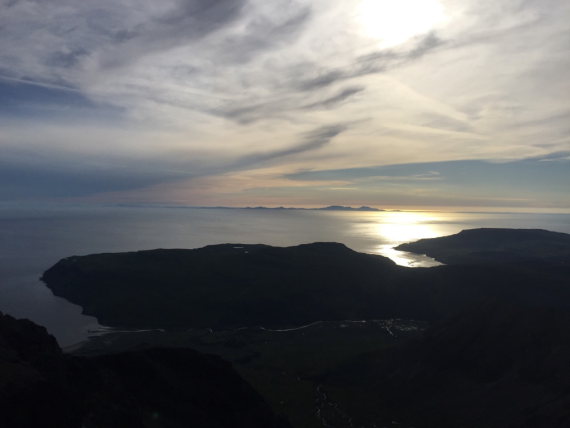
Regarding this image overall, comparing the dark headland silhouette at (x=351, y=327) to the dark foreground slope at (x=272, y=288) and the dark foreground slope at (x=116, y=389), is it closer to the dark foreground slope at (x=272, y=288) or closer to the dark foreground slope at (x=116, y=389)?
the dark foreground slope at (x=272, y=288)

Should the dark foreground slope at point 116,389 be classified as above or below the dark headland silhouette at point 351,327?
above

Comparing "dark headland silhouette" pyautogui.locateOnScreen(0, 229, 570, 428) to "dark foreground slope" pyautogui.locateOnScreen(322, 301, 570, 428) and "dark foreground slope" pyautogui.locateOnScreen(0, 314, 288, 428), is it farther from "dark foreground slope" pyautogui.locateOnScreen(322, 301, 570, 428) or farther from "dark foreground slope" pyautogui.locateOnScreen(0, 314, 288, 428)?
"dark foreground slope" pyautogui.locateOnScreen(0, 314, 288, 428)

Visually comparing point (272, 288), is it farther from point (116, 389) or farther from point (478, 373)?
point (116, 389)

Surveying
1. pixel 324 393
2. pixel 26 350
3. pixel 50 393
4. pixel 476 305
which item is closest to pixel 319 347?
pixel 324 393

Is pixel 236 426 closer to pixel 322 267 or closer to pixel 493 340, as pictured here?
pixel 493 340

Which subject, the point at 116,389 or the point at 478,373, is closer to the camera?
the point at 116,389

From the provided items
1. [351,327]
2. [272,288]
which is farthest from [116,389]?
[272,288]

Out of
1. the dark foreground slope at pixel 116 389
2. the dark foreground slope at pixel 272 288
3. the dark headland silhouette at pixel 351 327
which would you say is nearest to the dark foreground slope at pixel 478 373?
the dark headland silhouette at pixel 351 327
